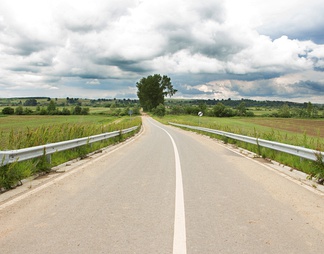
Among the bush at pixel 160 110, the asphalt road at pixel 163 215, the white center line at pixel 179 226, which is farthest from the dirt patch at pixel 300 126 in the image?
the bush at pixel 160 110

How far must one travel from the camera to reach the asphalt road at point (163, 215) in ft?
12.4

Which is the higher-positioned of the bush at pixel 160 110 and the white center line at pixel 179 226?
the white center line at pixel 179 226

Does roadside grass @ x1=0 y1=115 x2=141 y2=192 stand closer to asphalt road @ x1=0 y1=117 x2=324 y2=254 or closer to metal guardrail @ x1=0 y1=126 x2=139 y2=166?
metal guardrail @ x1=0 y1=126 x2=139 y2=166

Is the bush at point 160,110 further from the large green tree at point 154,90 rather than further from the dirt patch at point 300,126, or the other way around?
the dirt patch at point 300,126

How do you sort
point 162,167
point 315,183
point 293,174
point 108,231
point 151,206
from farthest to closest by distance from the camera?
Result: point 162,167, point 293,174, point 315,183, point 151,206, point 108,231

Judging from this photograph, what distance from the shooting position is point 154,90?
11338cm

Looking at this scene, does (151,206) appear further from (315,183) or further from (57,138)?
(57,138)

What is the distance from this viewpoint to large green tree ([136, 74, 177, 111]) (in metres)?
113

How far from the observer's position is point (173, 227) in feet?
14.3

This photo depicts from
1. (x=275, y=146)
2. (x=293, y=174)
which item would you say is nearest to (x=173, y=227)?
(x=293, y=174)

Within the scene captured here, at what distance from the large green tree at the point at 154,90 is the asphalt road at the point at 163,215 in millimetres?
105995

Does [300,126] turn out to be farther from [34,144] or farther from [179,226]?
[179,226]

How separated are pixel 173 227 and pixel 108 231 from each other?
91cm

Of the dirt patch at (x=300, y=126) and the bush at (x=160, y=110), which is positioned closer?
the dirt patch at (x=300, y=126)
